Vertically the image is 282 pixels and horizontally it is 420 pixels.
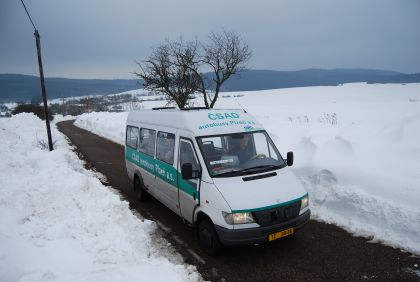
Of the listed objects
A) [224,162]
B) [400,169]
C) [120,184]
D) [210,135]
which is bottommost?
[120,184]

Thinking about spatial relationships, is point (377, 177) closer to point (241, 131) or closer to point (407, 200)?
point (407, 200)

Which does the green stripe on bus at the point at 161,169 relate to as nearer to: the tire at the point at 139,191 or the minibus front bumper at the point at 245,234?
the tire at the point at 139,191

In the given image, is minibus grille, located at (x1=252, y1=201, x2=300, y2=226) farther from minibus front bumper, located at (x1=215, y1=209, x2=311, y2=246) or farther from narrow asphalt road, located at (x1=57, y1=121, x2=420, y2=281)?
narrow asphalt road, located at (x1=57, y1=121, x2=420, y2=281)

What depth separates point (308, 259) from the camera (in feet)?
19.0

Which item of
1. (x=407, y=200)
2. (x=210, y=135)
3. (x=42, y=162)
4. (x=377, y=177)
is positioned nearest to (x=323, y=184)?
(x=377, y=177)

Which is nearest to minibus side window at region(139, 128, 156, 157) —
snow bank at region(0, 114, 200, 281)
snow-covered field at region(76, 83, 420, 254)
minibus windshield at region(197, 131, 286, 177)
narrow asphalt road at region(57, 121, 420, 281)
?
snow bank at region(0, 114, 200, 281)

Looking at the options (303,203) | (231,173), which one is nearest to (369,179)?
(303,203)

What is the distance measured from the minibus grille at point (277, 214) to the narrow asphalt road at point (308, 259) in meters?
0.80

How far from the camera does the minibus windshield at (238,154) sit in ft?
19.9

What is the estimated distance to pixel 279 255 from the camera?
19.6 ft

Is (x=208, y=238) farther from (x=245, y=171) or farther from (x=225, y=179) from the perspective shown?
(x=245, y=171)

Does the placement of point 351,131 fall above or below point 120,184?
above

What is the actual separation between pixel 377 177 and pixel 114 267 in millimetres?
5975

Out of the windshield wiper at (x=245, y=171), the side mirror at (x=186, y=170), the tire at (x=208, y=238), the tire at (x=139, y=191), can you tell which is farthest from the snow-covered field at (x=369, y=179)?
the tire at (x=139, y=191)
